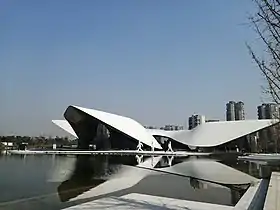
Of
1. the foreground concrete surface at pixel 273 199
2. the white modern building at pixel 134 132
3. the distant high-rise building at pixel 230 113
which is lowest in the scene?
the foreground concrete surface at pixel 273 199

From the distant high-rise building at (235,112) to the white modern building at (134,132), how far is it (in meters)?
10.9

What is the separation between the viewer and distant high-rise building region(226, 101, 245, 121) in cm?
6562

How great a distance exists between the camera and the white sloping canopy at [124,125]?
155ft

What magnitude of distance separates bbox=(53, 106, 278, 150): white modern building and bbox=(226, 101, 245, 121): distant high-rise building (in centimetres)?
1094

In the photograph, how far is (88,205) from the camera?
714 centimetres

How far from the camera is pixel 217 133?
54.5 metres

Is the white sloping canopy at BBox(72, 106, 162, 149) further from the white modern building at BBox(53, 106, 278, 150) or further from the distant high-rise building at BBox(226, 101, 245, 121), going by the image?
the distant high-rise building at BBox(226, 101, 245, 121)

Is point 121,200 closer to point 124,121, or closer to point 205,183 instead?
point 205,183

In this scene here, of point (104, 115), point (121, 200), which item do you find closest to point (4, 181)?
point (121, 200)

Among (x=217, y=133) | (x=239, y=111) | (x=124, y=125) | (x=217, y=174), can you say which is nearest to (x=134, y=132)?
(x=124, y=125)

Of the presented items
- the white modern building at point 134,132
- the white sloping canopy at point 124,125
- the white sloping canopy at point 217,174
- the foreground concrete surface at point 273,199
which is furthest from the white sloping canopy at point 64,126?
the foreground concrete surface at point 273,199

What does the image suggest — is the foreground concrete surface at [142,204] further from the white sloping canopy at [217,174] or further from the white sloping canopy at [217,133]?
the white sloping canopy at [217,133]

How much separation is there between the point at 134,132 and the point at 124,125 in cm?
183

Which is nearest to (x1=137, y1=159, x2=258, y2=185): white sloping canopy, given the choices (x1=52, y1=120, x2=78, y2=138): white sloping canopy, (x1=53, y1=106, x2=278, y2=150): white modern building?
(x1=53, y1=106, x2=278, y2=150): white modern building
